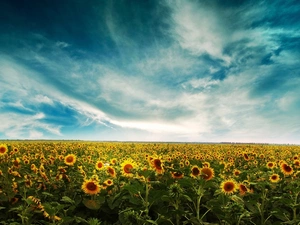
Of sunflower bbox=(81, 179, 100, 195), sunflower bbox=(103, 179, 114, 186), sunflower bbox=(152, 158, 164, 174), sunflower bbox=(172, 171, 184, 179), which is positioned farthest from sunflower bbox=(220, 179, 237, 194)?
sunflower bbox=(81, 179, 100, 195)

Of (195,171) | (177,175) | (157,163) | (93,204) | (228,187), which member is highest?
(157,163)

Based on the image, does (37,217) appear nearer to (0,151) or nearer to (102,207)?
(102,207)

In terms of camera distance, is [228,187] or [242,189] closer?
[228,187]

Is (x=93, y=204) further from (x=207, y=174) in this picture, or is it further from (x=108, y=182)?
(x=207, y=174)

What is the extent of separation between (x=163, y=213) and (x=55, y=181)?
309 centimetres

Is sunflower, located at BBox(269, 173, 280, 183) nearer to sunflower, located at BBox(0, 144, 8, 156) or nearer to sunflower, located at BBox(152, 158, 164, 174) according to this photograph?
sunflower, located at BBox(152, 158, 164, 174)

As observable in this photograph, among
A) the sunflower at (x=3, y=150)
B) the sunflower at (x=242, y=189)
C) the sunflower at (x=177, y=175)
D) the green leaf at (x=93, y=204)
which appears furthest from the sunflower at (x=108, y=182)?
the sunflower at (x=3, y=150)

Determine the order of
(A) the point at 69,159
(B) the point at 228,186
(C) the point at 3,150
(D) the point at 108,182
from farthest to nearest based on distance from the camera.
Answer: (C) the point at 3,150 < (A) the point at 69,159 < (D) the point at 108,182 < (B) the point at 228,186

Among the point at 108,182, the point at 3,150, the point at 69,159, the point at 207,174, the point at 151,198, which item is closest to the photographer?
the point at 151,198

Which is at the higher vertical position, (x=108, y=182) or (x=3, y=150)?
(x=3, y=150)

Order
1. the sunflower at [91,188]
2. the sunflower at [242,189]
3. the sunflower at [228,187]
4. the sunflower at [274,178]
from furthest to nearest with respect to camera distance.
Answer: the sunflower at [274,178] < the sunflower at [242,189] < the sunflower at [91,188] < the sunflower at [228,187]

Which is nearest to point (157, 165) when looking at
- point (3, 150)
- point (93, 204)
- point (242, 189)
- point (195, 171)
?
point (195, 171)

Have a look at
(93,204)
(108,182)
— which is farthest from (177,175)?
(93,204)

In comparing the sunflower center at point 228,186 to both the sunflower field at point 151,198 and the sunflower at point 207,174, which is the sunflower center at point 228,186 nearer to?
the sunflower field at point 151,198
